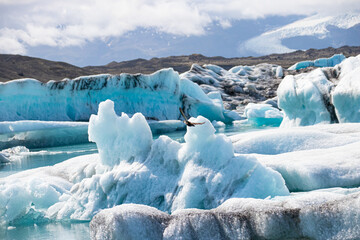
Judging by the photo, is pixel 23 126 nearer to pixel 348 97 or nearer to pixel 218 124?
pixel 218 124

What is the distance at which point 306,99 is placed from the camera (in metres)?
16.2

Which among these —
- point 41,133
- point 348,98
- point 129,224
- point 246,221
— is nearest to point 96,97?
point 41,133

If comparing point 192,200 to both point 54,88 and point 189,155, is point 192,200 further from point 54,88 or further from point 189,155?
point 54,88

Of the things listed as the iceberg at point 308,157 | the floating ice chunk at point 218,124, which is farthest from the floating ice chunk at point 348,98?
the floating ice chunk at point 218,124

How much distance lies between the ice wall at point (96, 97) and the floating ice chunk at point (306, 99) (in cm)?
705

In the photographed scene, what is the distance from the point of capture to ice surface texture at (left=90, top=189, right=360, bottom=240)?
135 inches

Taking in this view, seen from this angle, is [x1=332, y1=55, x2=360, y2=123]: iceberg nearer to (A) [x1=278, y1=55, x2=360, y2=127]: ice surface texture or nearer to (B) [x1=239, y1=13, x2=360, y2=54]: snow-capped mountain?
(A) [x1=278, y1=55, x2=360, y2=127]: ice surface texture

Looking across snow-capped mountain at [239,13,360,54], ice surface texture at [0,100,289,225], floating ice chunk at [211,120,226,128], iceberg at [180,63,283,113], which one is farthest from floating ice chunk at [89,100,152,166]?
snow-capped mountain at [239,13,360,54]

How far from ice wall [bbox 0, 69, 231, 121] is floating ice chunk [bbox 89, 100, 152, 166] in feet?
47.3

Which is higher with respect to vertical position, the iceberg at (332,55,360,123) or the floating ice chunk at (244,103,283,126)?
the iceberg at (332,55,360,123)

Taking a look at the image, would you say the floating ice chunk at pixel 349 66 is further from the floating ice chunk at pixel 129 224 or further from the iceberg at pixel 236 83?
the iceberg at pixel 236 83

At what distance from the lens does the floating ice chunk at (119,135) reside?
7590mm

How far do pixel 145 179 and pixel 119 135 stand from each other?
1029 mm

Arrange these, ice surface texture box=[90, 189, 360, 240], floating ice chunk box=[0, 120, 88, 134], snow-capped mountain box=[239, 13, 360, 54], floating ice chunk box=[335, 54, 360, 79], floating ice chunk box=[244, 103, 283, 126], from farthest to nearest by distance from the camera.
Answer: snow-capped mountain box=[239, 13, 360, 54], floating ice chunk box=[244, 103, 283, 126], floating ice chunk box=[0, 120, 88, 134], floating ice chunk box=[335, 54, 360, 79], ice surface texture box=[90, 189, 360, 240]
